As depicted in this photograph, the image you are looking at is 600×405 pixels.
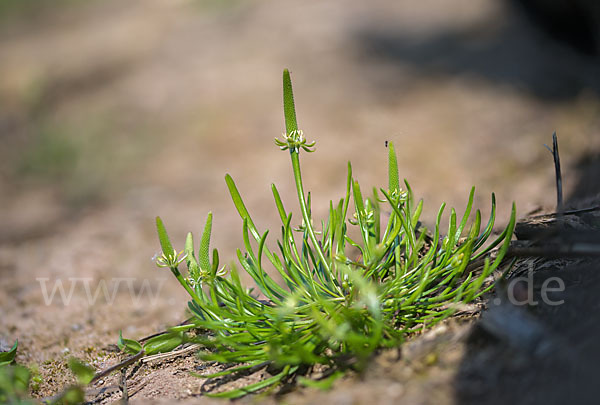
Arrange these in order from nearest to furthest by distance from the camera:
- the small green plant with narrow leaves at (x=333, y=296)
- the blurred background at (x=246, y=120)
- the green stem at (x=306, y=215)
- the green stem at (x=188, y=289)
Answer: the small green plant with narrow leaves at (x=333, y=296), the green stem at (x=188, y=289), the green stem at (x=306, y=215), the blurred background at (x=246, y=120)

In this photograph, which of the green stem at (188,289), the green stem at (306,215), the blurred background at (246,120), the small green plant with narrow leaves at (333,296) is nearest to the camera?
the small green plant with narrow leaves at (333,296)

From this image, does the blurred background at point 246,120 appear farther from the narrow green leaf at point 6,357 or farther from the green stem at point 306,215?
the green stem at point 306,215

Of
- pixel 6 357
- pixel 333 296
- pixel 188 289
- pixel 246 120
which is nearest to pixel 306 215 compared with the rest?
pixel 333 296

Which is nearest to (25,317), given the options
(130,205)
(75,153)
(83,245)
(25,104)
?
(83,245)

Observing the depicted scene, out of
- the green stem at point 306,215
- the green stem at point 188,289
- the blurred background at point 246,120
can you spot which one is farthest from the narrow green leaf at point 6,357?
the green stem at point 306,215

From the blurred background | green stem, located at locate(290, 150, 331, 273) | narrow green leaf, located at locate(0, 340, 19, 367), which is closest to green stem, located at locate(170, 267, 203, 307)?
green stem, located at locate(290, 150, 331, 273)

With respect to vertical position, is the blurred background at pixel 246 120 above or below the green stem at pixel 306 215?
above

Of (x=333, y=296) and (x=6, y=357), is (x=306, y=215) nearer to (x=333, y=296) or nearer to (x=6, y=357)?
(x=333, y=296)

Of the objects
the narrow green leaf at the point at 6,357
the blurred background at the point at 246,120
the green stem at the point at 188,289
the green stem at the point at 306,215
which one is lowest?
the narrow green leaf at the point at 6,357

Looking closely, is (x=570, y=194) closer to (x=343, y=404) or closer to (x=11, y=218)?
(x=343, y=404)
